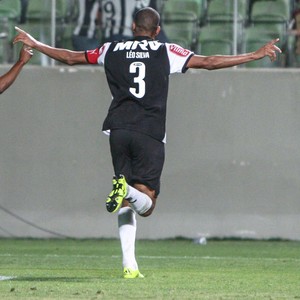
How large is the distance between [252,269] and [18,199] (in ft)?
18.5

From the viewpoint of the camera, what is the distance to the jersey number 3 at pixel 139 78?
898cm

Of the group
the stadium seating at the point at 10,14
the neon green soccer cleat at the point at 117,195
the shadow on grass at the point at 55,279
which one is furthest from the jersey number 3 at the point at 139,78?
the stadium seating at the point at 10,14

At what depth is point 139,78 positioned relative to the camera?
8.98m

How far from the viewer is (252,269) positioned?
34.4 feet

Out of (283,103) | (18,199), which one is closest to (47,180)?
(18,199)

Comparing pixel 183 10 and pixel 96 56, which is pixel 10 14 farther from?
pixel 96 56

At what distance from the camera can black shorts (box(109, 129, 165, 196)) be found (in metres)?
8.98

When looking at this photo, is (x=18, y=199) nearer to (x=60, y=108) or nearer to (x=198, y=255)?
(x=60, y=108)

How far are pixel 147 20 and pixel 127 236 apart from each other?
168 centimetres

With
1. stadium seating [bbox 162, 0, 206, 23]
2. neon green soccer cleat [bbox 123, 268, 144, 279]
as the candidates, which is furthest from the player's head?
stadium seating [bbox 162, 0, 206, 23]

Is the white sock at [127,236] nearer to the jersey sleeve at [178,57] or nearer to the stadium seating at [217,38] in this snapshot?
the jersey sleeve at [178,57]

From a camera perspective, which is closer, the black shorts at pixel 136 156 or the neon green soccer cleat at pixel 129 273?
the neon green soccer cleat at pixel 129 273

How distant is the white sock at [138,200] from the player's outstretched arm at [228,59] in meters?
1.08

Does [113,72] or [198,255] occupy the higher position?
[113,72]
